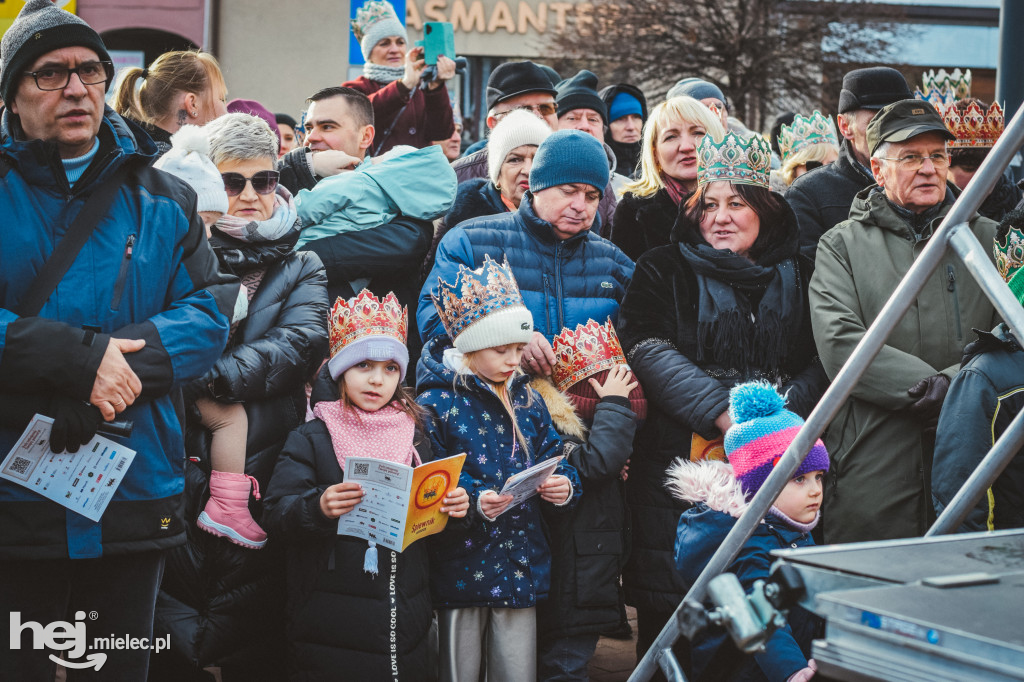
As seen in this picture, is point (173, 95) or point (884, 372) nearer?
point (884, 372)

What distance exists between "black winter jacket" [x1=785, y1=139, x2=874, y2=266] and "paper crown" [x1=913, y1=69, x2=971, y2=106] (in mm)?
1125

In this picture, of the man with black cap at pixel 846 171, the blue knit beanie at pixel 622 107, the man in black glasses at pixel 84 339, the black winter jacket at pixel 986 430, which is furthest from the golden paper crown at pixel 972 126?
the man in black glasses at pixel 84 339

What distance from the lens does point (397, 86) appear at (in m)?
6.37

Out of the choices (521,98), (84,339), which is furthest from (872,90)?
(84,339)

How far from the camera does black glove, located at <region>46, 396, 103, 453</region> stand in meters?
2.88

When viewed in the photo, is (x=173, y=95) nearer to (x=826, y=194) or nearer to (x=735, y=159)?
(x=735, y=159)

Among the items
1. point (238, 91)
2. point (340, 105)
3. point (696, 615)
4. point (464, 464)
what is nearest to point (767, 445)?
point (464, 464)

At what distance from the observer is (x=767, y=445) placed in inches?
130

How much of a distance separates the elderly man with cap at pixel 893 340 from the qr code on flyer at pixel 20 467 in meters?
2.80

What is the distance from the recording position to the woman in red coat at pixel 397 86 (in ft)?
20.5

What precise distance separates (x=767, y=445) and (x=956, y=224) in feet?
4.43

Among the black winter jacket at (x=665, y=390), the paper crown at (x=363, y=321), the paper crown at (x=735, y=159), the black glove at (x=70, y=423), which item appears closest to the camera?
the black glove at (x=70, y=423)

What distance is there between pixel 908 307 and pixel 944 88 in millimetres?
4989

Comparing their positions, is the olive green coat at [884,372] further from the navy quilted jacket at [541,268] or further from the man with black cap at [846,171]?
the navy quilted jacket at [541,268]
